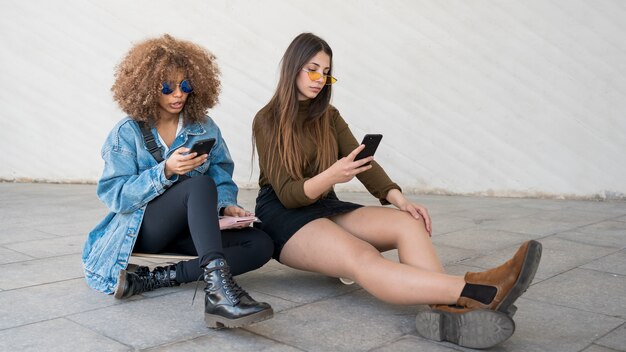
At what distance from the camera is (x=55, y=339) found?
2.24 m

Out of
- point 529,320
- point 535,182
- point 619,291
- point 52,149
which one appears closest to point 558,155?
point 535,182

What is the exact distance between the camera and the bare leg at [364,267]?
2.20 meters

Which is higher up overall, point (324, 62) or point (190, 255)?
point (324, 62)

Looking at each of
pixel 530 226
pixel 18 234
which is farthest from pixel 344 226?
pixel 18 234

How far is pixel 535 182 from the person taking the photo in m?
6.43

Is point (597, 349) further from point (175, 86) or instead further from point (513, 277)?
point (175, 86)

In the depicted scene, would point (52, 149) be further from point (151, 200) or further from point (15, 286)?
point (151, 200)

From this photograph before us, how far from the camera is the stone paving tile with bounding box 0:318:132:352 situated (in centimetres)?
215

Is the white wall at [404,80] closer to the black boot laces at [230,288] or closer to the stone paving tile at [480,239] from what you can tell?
the stone paving tile at [480,239]

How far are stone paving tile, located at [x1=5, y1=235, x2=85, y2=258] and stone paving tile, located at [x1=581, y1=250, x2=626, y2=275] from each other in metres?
2.87

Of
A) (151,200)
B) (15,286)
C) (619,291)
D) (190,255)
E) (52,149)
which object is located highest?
(619,291)

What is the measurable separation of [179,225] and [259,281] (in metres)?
0.62

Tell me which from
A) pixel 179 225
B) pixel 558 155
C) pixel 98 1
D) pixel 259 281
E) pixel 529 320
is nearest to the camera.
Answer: pixel 529 320

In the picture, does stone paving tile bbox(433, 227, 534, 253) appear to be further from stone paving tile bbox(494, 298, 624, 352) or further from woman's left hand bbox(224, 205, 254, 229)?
woman's left hand bbox(224, 205, 254, 229)
